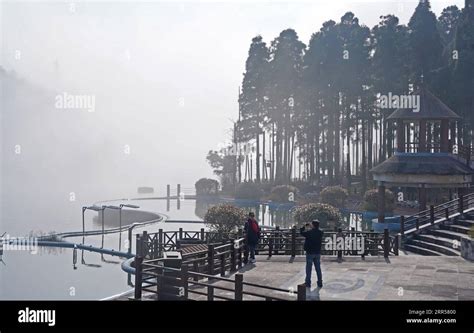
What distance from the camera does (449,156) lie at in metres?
33.2

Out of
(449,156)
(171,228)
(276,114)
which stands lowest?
(171,228)

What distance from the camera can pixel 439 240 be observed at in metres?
25.0

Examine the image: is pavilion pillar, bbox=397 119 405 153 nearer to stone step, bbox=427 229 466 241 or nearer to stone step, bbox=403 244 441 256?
stone step, bbox=427 229 466 241

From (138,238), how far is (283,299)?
45.4ft

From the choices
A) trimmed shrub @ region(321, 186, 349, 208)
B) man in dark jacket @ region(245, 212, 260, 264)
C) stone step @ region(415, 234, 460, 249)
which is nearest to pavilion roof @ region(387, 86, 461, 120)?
stone step @ region(415, 234, 460, 249)

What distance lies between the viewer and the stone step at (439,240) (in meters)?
23.8

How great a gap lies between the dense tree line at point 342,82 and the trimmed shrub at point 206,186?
5362 mm

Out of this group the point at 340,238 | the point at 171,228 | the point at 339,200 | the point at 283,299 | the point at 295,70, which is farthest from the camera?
the point at 295,70

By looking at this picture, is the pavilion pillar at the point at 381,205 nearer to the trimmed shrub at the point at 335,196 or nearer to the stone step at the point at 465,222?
the stone step at the point at 465,222

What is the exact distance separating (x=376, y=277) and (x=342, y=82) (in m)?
41.2
